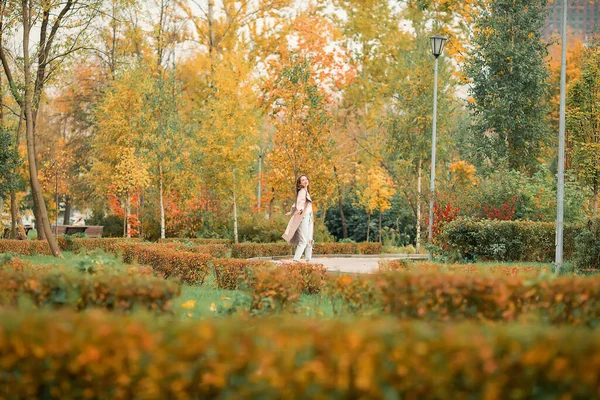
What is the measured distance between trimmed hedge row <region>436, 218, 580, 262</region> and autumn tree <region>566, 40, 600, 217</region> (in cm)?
395

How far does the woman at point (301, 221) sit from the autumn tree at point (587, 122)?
29.0 feet

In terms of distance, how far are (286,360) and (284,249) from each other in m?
17.5

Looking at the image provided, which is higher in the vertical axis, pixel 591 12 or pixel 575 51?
pixel 591 12

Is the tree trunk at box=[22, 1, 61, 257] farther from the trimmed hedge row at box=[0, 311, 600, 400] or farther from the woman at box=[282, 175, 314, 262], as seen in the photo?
the trimmed hedge row at box=[0, 311, 600, 400]

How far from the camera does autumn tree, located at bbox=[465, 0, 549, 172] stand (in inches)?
1067

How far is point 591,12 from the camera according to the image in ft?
617

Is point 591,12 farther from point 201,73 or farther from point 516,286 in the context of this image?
point 516,286

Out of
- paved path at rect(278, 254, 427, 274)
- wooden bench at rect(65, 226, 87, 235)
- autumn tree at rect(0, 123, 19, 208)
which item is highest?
autumn tree at rect(0, 123, 19, 208)

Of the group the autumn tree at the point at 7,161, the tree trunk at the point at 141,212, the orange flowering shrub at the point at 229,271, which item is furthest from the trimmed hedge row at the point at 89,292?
the tree trunk at the point at 141,212

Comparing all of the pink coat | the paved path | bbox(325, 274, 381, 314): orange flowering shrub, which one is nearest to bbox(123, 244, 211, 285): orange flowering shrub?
the paved path

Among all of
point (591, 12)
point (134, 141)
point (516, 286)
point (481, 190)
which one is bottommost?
point (516, 286)

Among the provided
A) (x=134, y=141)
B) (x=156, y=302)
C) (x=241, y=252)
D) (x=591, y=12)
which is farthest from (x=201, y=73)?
(x=591, y=12)

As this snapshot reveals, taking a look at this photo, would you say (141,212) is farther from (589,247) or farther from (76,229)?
(589,247)

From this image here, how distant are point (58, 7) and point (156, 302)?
13830 mm
